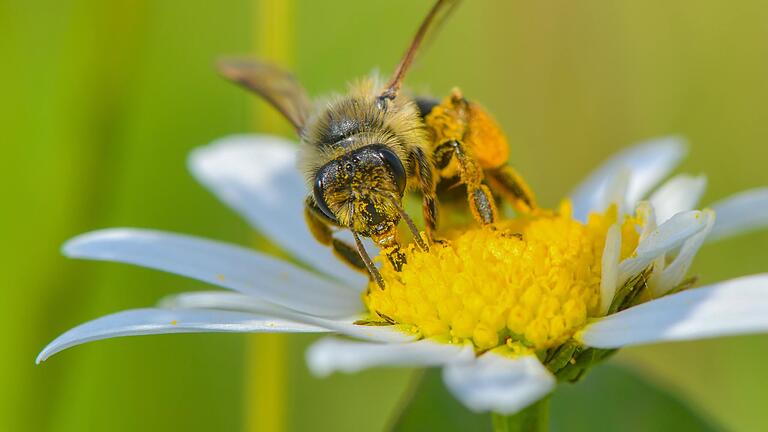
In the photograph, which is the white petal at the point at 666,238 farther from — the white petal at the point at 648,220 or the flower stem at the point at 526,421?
the flower stem at the point at 526,421

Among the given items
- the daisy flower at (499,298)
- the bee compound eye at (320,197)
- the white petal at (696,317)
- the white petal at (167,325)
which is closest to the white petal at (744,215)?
the daisy flower at (499,298)

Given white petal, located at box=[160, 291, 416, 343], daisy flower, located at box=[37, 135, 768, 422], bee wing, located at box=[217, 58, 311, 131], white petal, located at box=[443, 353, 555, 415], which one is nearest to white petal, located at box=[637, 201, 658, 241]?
daisy flower, located at box=[37, 135, 768, 422]

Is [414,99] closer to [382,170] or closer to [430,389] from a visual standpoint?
[382,170]

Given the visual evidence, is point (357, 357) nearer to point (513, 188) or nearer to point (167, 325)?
point (167, 325)

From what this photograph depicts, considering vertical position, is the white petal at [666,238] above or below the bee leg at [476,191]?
below

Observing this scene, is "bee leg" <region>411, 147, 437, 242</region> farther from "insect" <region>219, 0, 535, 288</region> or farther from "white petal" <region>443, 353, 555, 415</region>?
"white petal" <region>443, 353, 555, 415</region>

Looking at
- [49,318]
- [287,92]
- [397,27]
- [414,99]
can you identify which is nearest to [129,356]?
[49,318]

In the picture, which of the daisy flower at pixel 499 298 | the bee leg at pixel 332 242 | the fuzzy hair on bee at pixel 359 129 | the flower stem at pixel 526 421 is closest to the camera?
the daisy flower at pixel 499 298

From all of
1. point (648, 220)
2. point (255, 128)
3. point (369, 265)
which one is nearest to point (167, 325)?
point (369, 265)
